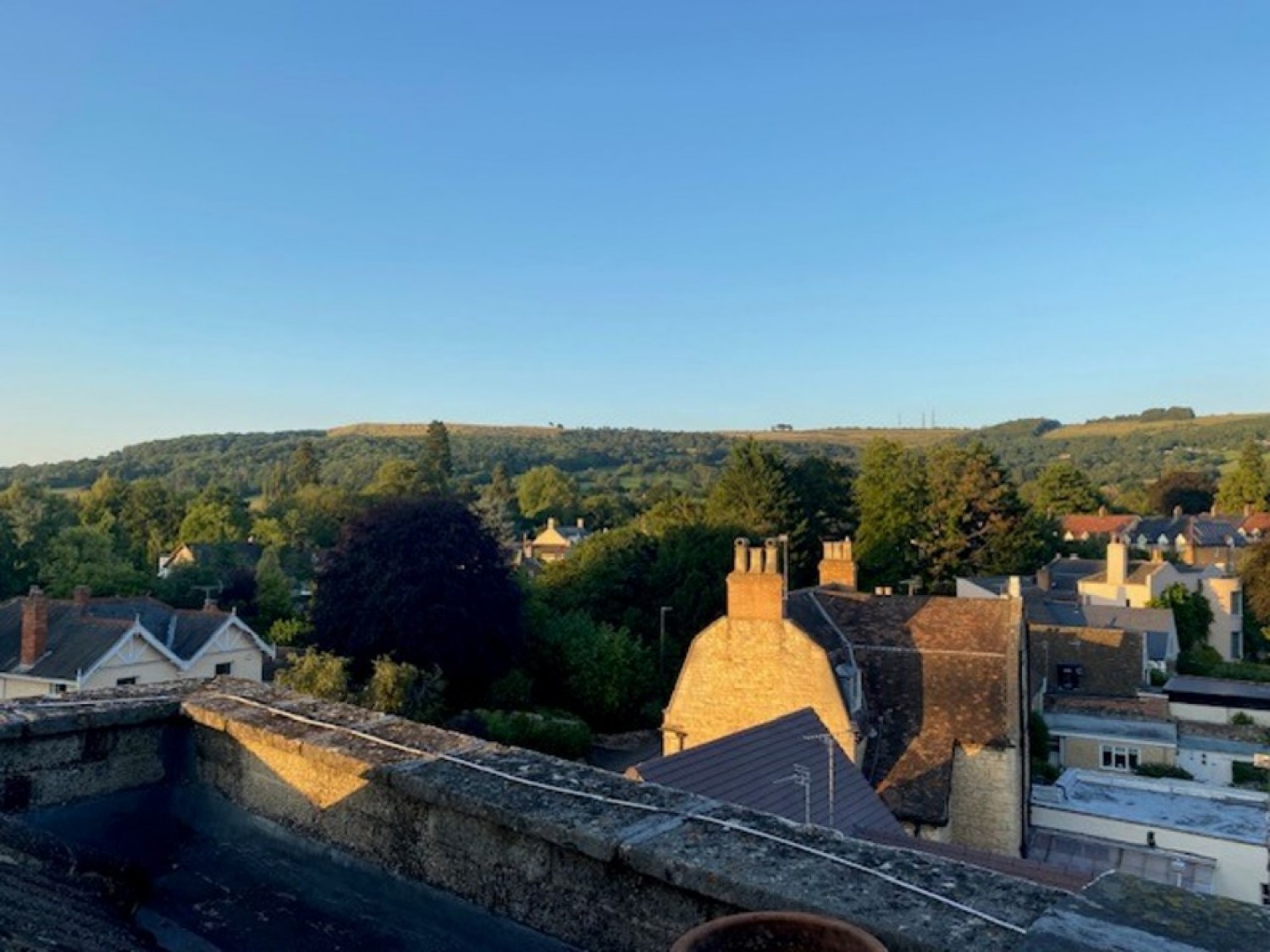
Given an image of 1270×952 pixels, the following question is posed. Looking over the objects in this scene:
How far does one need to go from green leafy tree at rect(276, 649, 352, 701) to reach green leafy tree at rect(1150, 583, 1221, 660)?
3536cm

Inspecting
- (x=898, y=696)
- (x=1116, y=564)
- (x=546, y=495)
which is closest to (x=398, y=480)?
(x=546, y=495)

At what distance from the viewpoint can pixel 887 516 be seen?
1939 inches

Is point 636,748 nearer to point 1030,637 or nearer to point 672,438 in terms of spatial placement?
point 1030,637

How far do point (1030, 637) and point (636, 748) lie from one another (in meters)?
14.5

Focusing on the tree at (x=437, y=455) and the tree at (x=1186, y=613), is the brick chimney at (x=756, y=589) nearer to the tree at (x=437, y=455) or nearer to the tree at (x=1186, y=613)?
the tree at (x=1186, y=613)

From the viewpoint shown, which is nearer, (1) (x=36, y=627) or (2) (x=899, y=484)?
(1) (x=36, y=627)

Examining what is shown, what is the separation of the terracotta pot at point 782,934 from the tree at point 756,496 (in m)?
43.2

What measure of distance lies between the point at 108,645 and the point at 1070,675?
30.2 meters

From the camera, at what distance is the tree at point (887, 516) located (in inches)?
1861

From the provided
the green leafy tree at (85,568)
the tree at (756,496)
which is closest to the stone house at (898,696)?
the tree at (756,496)

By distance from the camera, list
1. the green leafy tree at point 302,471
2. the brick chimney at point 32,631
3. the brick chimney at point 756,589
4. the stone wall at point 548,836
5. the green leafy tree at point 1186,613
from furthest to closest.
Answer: the green leafy tree at point 302,471, the green leafy tree at point 1186,613, the brick chimney at point 32,631, the brick chimney at point 756,589, the stone wall at point 548,836

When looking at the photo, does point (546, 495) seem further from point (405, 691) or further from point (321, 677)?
point (321, 677)

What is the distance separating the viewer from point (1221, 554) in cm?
6019

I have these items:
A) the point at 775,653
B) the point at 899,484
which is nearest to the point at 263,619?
the point at 775,653
